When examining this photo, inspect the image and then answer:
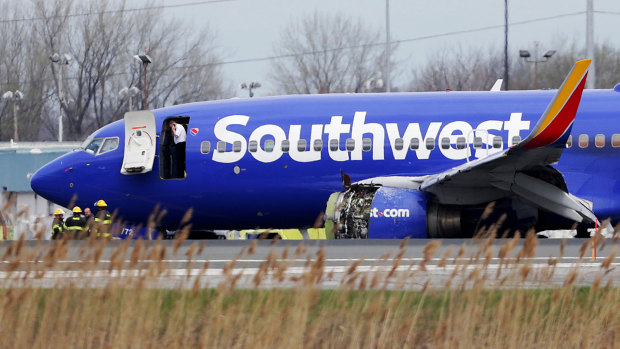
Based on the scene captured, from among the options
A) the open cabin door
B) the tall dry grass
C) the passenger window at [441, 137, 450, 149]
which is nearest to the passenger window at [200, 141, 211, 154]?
the open cabin door

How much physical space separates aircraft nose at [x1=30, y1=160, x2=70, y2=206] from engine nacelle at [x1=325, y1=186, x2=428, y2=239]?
6264 mm

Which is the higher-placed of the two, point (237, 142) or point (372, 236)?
point (237, 142)

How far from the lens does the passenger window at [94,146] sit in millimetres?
24344

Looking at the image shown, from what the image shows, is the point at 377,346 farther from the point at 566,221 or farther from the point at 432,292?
the point at 566,221

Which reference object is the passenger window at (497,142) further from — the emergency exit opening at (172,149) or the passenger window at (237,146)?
the emergency exit opening at (172,149)

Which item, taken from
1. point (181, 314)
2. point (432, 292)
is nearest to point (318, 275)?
point (181, 314)

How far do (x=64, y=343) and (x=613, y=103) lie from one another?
15.8 metres

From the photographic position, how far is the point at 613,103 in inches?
875

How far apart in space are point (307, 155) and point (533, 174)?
4799 mm

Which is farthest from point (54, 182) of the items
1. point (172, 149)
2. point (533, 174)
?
point (533, 174)

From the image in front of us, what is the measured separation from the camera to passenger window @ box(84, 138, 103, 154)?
24.3 m

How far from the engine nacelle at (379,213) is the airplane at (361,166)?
1.0 inches

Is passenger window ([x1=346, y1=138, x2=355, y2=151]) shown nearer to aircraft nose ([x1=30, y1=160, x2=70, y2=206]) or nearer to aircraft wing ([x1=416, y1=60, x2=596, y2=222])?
aircraft wing ([x1=416, y1=60, x2=596, y2=222])

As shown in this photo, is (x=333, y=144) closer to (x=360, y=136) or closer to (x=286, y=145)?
(x=360, y=136)
